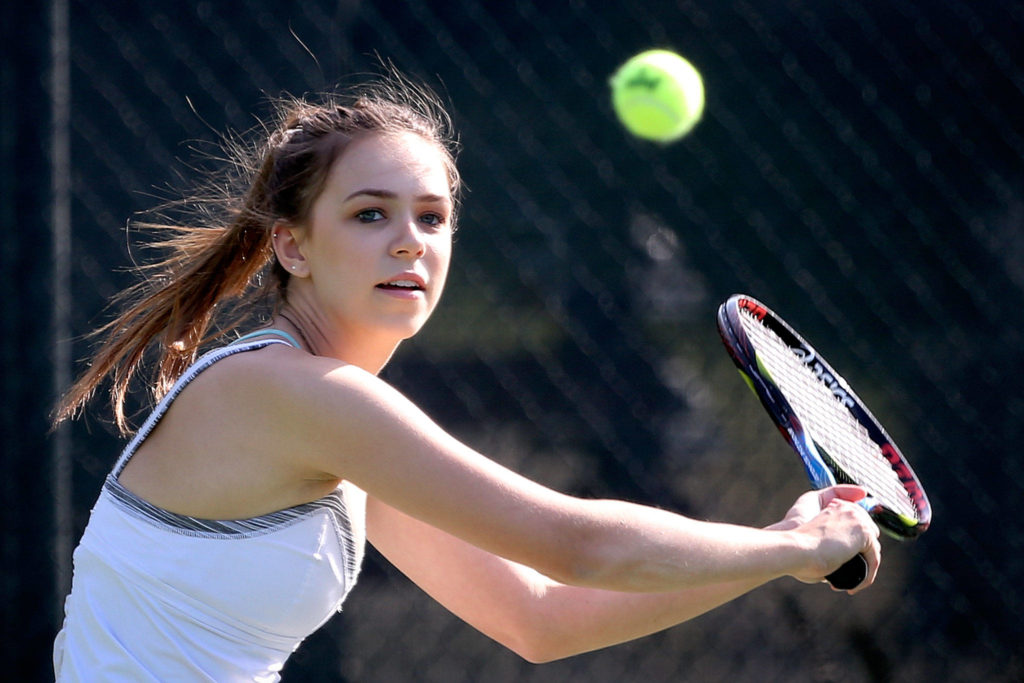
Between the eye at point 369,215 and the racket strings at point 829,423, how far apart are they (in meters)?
0.52

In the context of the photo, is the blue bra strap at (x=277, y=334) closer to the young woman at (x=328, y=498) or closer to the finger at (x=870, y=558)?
the young woman at (x=328, y=498)

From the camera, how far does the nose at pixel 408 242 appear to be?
1.50 metres

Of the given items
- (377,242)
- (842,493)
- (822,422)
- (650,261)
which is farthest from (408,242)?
(650,261)

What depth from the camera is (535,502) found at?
1.28 metres

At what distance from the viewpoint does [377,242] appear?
1500mm

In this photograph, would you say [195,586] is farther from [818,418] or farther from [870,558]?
[818,418]

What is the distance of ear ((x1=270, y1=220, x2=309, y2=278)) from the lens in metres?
1.57

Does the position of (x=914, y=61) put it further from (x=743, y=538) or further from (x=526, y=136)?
(x=743, y=538)

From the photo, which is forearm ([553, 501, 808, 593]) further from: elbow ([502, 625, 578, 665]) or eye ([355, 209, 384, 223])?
eye ([355, 209, 384, 223])

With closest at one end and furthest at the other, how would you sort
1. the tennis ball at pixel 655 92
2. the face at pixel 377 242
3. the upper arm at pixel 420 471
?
1. the upper arm at pixel 420 471
2. the face at pixel 377 242
3. the tennis ball at pixel 655 92

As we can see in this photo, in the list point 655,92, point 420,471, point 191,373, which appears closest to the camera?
point 420,471

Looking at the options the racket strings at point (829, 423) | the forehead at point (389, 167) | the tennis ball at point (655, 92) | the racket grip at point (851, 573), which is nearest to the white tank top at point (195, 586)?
the forehead at point (389, 167)

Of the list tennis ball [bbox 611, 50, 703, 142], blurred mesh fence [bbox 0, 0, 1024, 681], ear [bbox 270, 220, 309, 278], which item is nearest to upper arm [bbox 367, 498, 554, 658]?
ear [bbox 270, 220, 309, 278]

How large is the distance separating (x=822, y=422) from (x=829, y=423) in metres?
0.03
